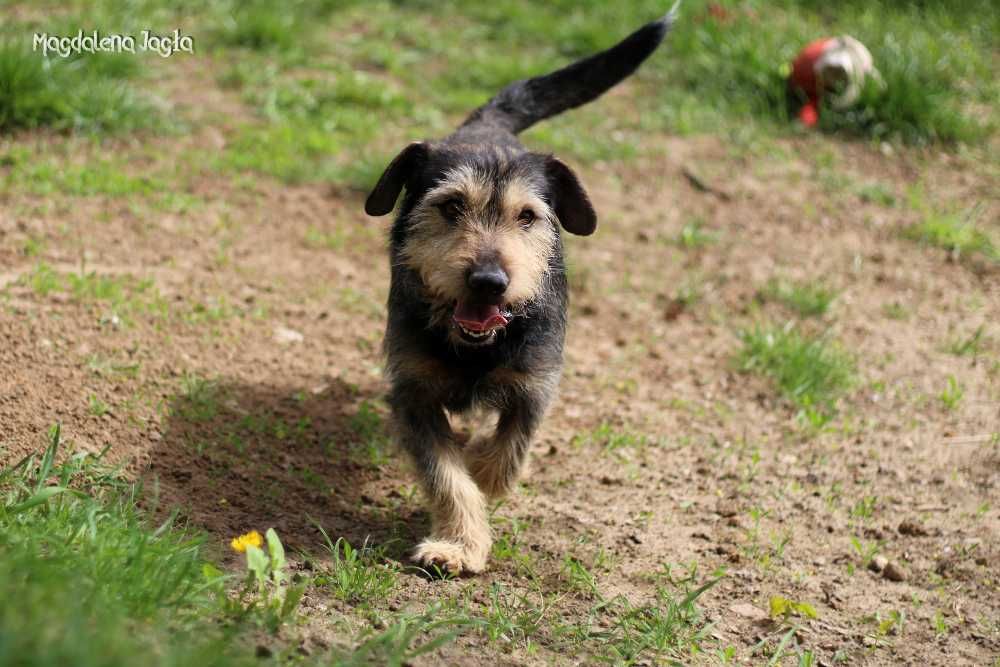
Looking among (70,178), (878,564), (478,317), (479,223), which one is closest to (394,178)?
(479,223)

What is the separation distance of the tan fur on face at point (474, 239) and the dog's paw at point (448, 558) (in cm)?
87

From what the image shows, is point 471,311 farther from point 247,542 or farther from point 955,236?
point 955,236

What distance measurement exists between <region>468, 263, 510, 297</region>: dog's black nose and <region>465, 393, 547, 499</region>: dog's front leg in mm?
631

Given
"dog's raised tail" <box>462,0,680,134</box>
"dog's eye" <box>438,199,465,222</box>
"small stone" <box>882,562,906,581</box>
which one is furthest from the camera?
"dog's raised tail" <box>462,0,680,134</box>

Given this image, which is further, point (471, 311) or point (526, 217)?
point (526, 217)

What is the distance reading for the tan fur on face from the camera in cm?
363

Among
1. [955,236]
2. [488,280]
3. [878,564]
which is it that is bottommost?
[878,564]

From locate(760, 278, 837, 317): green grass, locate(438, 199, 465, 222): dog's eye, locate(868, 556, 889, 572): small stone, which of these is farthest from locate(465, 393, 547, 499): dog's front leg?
locate(760, 278, 837, 317): green grass

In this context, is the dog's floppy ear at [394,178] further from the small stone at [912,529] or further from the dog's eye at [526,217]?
the small stone at [912,529]

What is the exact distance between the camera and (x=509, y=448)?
162 inches

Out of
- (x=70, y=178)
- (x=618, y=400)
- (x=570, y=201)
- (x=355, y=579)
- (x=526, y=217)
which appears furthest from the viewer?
(x=70, y=178)

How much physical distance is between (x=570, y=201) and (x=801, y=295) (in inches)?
92.5

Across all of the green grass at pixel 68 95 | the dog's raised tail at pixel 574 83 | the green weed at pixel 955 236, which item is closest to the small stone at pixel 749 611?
the dog's raised tail at pixel 574 83

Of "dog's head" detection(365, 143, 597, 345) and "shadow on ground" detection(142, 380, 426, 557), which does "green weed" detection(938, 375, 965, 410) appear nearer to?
"dog's head" detection(365, 143, 597, 345)
